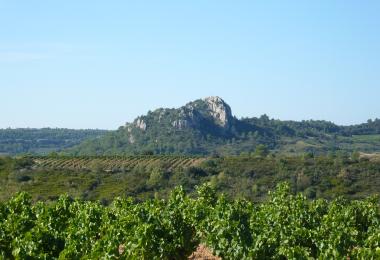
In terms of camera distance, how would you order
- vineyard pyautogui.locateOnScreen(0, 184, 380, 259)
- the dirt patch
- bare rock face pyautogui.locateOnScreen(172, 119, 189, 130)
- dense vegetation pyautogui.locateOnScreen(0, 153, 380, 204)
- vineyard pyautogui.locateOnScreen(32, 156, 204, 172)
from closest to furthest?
vineyard pyautogui.locateOnScreen(0, 184, 380, 259)
the dirt patch
dense vegetation pyautogui.locateOnScreen(0, 153, 380, 204)
vineyard pyautogui.locateOnScreen(32, 156, 204, 172)
bare rock face pyautogui.locateOnScreen(172, 119, 189, 130)

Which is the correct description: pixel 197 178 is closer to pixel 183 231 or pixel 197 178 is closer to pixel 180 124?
pixel 183 231

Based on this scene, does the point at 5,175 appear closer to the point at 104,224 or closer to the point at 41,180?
the point at 41,180

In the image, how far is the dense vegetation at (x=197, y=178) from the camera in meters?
66.2

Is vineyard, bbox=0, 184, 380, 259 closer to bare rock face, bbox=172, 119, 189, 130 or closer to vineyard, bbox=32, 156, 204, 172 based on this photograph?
vineyard, bbox=32, 156, 204, 172

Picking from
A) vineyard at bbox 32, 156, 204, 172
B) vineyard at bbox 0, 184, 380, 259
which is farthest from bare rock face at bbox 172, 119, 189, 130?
vineyard at bbox 0, 184, 380, 259

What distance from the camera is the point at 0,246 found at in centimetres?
1672

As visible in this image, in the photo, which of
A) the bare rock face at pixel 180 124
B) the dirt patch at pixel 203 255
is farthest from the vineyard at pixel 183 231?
the bare rock face at pixel 180 124

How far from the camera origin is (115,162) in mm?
97688

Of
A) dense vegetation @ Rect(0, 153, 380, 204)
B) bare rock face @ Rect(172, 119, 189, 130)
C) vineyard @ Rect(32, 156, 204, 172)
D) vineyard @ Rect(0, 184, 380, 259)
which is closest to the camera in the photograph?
vineyard @ Rect(0, 184, 380, 259)

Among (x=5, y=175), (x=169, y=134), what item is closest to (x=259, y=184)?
(x=5, y=175)

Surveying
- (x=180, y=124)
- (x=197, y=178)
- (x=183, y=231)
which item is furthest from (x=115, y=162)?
(x=180, y=124)

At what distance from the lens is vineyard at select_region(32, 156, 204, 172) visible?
300ft

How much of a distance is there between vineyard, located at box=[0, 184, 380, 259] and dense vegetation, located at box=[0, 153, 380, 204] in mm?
37918

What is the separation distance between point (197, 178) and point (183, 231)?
60716mm
